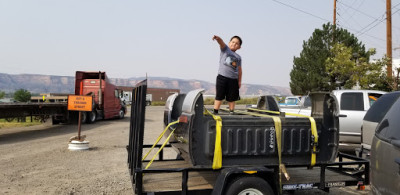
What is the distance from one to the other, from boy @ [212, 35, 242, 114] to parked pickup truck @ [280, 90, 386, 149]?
5.09 metres

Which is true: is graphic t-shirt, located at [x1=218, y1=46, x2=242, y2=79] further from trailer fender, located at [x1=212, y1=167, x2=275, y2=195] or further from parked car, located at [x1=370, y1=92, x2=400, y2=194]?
parked car, located at [x1=370, y1=92, x2=400, y2=194]

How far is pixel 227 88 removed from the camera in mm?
5230

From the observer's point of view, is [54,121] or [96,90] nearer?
[54,121]

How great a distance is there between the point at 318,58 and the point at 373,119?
2877cm

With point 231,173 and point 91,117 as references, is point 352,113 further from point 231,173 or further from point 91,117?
point 91,117

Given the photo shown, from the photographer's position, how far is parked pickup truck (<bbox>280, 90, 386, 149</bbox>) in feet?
30.4

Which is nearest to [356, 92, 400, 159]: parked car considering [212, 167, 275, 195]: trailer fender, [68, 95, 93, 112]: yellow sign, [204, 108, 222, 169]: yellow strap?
[212, 167, 275, 195]: trailer fender

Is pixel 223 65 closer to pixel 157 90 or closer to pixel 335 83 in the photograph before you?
pixel 335 83

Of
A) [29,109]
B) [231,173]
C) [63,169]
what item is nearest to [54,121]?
[29,109]

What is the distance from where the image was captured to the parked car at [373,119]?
18.8 ft

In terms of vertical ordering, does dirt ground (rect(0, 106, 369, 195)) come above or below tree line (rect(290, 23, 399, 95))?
below

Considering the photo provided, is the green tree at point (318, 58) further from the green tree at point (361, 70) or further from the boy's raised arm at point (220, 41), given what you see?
the boy's raised arm at point (220, 41)

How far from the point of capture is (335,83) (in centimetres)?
3134

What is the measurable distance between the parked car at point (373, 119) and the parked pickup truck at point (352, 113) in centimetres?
337
